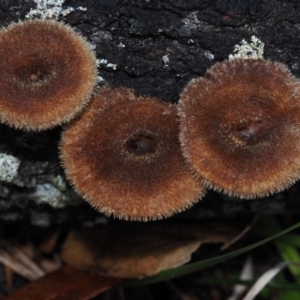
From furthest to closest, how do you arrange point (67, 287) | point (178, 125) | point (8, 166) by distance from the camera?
Answer: point (67, 287) < point (8, 166) < point (178, 125)

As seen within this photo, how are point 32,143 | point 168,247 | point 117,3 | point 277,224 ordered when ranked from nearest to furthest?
point 117,3
point 32,143
point 168,247
point 277,224

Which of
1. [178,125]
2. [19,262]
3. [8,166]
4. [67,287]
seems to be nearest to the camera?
[178,125]

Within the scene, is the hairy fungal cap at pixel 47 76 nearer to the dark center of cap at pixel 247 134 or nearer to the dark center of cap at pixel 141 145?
the dark center of cap at pixel 141 145

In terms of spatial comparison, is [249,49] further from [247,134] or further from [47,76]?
[47,76]

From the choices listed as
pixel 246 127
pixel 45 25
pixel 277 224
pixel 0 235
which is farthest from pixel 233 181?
pixel 0 235

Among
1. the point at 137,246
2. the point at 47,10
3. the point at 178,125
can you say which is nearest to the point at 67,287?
the point at 137,246

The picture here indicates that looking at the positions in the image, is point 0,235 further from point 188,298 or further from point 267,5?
point 267,5
